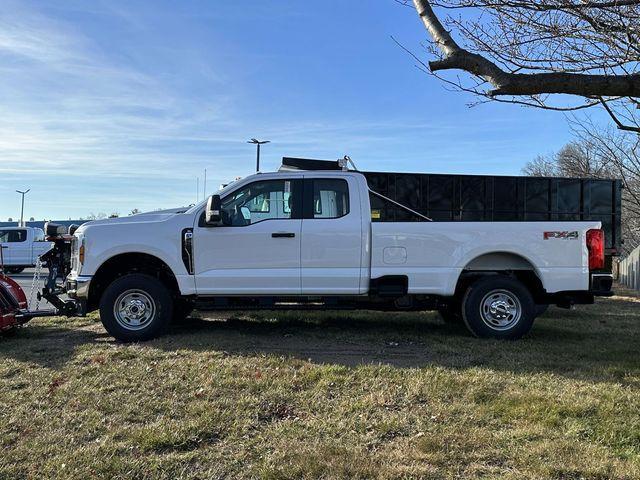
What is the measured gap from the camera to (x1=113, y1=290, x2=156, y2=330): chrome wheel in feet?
23.3

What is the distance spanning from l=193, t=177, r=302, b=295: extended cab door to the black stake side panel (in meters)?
4.53

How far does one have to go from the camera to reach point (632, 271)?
18609 millimetres

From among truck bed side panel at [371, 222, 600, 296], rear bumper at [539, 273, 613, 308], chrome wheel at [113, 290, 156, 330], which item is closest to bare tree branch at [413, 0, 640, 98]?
truck bed side panel at [371, 222, 600, 296]

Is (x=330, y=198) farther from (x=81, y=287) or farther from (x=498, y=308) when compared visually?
(x=81, y=287)

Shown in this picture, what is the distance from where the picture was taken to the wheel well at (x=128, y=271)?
7.31 m

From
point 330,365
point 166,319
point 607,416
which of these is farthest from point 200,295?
point 607,416

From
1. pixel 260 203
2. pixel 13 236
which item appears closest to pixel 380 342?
pixel 260 203

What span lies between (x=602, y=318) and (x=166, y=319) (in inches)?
289

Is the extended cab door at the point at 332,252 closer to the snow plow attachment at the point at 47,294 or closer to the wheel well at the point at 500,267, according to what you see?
the wheel well at the point at 500,267

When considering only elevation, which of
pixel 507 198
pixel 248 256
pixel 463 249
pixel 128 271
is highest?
pixel 507 198

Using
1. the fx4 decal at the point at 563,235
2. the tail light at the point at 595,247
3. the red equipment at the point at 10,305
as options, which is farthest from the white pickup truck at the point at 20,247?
the tail light at the point at 595,247

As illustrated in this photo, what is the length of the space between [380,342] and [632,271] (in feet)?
48.6

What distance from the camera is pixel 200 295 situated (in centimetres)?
718

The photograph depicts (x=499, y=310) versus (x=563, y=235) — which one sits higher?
(x=563, y=235)
